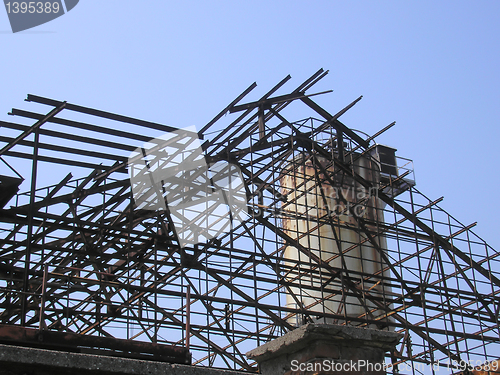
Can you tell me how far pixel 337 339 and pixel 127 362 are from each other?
173 centimetres

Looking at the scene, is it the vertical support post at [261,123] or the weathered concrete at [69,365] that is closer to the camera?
the weathered concrete at [69,365]

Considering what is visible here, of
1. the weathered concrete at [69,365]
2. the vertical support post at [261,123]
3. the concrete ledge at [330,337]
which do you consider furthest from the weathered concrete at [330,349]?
the vertical support post at [261,123]

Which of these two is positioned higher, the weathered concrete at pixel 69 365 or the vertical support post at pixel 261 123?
the vertical support post at pixel 261 123

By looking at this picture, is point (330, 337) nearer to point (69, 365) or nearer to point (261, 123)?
point (69, 365)

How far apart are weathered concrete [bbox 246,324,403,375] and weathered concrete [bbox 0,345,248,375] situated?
723 millimetres

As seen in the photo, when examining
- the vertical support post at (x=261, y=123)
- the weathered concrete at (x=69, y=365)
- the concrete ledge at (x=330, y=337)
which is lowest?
the weathered concrete at (x=69, y=365)

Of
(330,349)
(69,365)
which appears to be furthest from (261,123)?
(69,365)

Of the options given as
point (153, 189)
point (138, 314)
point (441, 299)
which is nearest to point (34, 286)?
point (138, 314)

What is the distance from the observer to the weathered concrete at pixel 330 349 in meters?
5.05

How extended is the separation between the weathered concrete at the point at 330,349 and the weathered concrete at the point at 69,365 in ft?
2.37

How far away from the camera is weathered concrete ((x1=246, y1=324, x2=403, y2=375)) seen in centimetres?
505

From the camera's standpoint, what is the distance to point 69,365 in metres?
5.11

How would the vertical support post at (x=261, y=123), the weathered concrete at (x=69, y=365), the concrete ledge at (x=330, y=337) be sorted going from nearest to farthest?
1. the weathered concrete at (x=69, y=365)
2. the concrete ledge at (x=330, y=337)
3. the vertical support post at (x=261, y=123)

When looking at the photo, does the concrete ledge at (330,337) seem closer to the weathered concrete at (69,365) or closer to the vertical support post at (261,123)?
the weathered concrete at (69,365)
